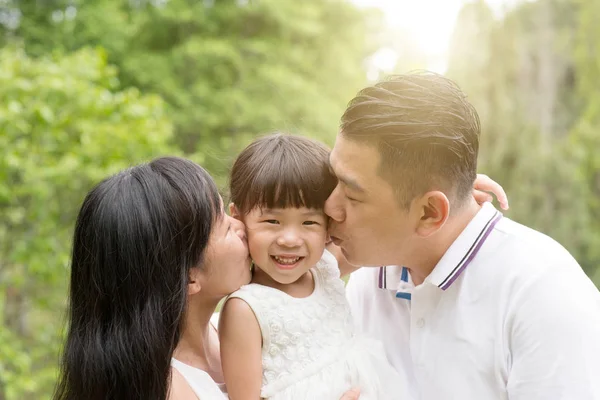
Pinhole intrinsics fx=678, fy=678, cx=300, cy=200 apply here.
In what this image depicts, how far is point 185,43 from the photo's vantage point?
11.8 m

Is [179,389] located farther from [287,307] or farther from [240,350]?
[287,307]

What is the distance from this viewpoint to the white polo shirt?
177 centimetres

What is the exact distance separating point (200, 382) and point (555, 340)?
0.94 metres

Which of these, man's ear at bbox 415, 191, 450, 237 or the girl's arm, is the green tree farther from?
the girl's arm

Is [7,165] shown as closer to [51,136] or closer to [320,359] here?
[51,136]

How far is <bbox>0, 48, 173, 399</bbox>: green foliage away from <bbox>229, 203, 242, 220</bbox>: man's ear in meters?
2.53

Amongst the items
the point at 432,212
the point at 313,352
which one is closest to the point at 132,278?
the point at 313,352

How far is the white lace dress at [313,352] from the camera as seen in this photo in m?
1.89

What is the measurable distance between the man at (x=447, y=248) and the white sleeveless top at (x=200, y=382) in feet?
1.89

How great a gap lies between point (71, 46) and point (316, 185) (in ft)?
33.0

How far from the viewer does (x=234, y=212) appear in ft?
6.73

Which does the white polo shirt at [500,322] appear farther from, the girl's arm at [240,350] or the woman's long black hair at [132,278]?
the woman's long black hair at [132,278]

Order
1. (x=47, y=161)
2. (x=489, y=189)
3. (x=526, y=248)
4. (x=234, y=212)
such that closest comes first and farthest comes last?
(x=526, y=248) → (x=234, y=212) → (x=489, y=189) → (x=47, y=161)

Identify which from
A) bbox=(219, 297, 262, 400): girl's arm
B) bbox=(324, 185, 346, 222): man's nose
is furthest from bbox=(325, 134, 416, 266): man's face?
bbox=(219, 297, 262, 400): girl's arm
